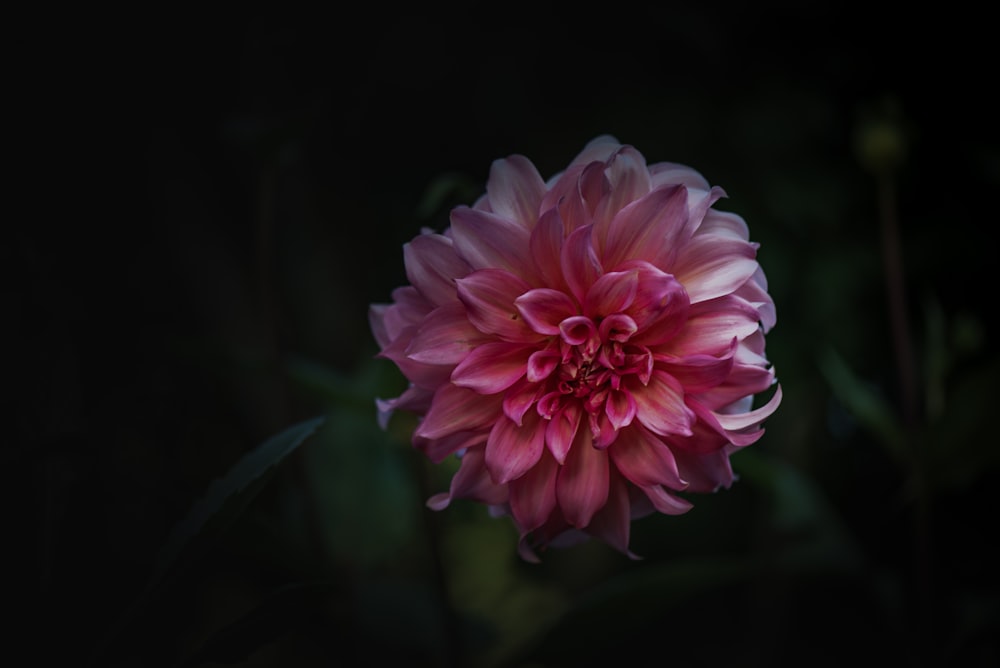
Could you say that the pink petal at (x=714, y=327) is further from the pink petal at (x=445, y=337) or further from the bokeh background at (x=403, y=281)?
the bokeh background at (x=403, y=281)

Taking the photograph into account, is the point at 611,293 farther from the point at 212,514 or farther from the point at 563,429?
the point at 212,514

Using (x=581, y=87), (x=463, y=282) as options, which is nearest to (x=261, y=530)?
(x=463, y=282)

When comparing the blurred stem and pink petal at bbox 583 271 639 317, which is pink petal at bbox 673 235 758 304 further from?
the blurred stem

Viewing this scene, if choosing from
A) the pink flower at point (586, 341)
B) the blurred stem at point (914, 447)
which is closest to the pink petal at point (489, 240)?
the pink flower at point (586, 341)

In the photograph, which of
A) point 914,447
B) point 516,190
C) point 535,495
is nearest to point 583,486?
point 535,495

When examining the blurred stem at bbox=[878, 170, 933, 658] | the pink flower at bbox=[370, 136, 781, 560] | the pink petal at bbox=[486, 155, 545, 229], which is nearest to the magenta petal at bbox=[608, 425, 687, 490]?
the pink flower at bbox=[370, 136, 781, 560]

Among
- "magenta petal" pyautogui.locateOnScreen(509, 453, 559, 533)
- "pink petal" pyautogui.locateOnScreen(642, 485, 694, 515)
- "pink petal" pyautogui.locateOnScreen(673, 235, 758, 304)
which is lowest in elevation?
"pink petal" pyautogui.locateOnScreen(642, 485, 694, 515)
